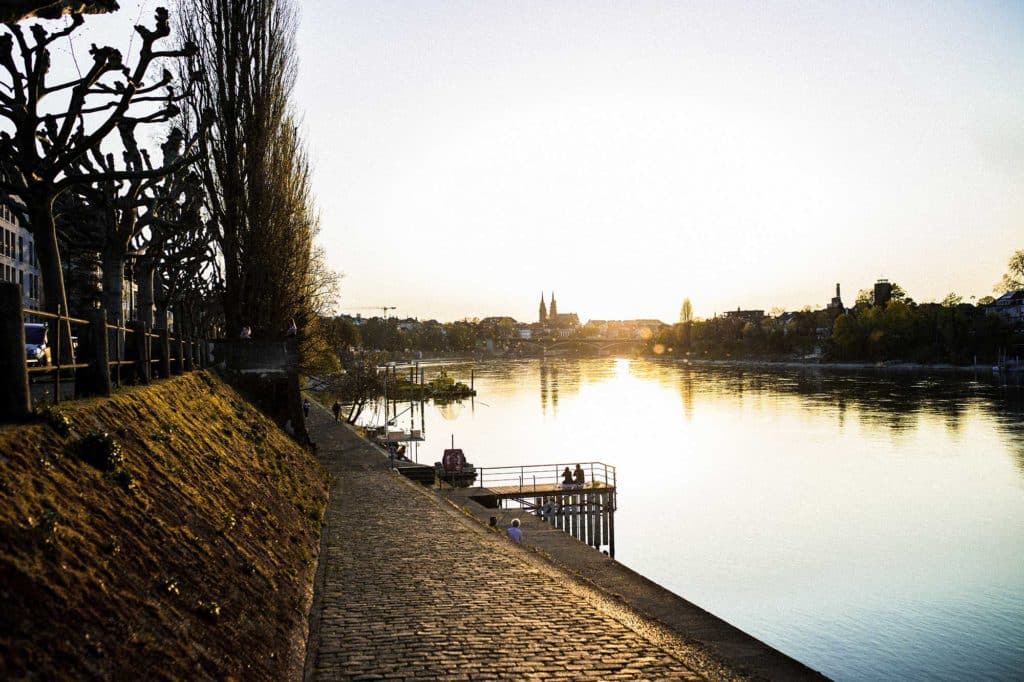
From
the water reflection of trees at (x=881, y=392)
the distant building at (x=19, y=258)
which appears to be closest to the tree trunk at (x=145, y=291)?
the water reflection of trees at (x=881, y=392)

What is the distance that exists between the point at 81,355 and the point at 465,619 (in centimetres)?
637

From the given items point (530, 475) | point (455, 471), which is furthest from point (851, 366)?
point (455, 471)

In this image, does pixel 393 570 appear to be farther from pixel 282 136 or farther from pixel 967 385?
pixel 967 385

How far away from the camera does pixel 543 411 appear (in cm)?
8012

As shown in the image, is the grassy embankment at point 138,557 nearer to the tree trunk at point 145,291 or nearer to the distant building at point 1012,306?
the tree trunk at point 145,291

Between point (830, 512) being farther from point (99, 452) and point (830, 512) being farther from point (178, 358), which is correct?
point (99, 452)

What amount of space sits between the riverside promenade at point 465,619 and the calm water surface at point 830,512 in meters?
9.82

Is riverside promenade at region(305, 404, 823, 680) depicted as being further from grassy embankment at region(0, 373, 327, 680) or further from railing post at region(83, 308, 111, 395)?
railing post at region(83, 308, 111, 395)

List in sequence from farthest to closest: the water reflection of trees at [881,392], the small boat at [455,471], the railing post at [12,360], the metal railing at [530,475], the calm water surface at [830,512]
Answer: the water reflection of trees at [881,392] < the metal railing at [530,475] < the small boat at [455,471] < the calm water surface at [830,512] < the railing post at [12,360]

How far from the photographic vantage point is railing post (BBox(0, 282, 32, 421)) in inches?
319

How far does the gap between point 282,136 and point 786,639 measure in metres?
23.4

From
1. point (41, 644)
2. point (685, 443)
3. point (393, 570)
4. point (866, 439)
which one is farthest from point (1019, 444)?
point (41, 644)

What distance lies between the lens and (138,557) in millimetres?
7762

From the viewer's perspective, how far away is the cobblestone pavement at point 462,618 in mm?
10141
